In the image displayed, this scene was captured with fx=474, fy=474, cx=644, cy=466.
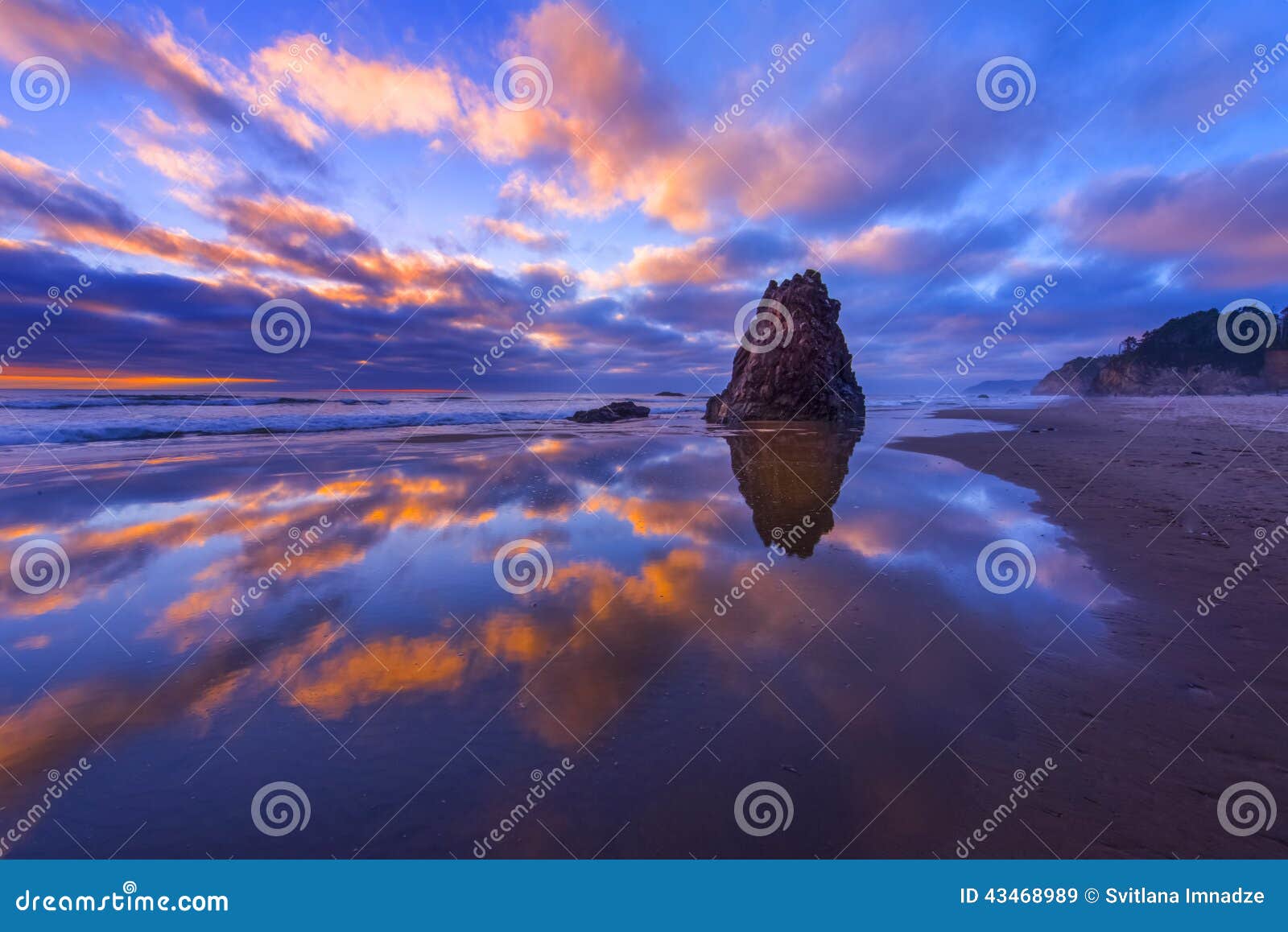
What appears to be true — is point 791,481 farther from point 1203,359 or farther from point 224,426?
point 1203,359

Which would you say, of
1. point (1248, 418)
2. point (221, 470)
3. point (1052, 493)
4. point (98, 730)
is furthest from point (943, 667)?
point (1248, 418)

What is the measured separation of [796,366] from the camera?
141 feet

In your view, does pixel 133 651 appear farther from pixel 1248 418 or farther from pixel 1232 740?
pixel 1248 418

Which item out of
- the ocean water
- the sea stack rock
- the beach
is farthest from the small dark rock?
the beach

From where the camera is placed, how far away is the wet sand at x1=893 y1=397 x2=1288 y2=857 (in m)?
3.14

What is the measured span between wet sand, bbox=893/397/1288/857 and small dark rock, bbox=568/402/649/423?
34953 mm

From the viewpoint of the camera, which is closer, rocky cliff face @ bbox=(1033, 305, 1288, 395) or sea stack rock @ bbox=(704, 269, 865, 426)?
sea stack rock @ bbox=(704, 269, 865, 426)

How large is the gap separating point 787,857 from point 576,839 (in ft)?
4.44

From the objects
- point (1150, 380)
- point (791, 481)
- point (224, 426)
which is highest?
point (1150, 380)

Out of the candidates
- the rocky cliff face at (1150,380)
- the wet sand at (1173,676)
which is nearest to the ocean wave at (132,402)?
the wet sand at (1173,676)

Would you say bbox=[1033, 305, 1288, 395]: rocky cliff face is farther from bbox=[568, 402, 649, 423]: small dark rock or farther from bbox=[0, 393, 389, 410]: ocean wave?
bbox=[0, 393, 389, 410]: ocean wave

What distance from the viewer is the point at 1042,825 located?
3.08m

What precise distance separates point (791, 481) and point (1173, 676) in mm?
10061

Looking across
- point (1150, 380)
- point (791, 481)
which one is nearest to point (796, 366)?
point (791, 481)
